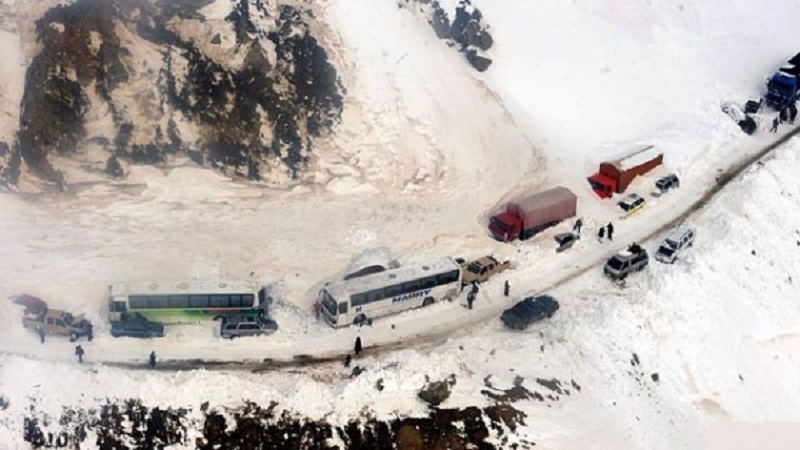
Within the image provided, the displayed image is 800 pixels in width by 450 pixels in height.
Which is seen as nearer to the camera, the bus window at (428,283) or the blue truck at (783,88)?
the bus window at (428,283)

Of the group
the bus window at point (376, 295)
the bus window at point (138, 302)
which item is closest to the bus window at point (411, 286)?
the bus window at point (376, 295)

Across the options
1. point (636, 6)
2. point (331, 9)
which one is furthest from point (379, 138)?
point (636, 6)

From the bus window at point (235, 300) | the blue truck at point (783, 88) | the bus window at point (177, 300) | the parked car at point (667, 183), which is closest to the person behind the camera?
the bus window at point (177, 300)

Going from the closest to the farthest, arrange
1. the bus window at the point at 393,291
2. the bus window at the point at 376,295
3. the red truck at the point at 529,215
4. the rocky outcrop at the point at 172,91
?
1. the bus window at the point at 376,295
2. the bus window at the point at 393,291
3. the red truck at the point at 529,215
4. the rocky outcrop at the point at 172,91

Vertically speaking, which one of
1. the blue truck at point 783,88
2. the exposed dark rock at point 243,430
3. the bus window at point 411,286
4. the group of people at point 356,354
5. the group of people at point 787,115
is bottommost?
the exposed dark rock at point 243,430

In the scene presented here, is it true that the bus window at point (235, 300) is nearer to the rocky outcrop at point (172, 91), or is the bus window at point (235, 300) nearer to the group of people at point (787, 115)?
the rocky outcrop at point (172, 91)

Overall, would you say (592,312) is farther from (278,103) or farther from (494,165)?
(278,103)

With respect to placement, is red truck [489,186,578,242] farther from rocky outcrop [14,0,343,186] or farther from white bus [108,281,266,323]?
white bus [108,281,266,323]

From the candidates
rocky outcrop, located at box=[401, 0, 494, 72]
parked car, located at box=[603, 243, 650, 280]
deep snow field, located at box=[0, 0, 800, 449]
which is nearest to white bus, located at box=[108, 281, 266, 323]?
deep snow field, located at box=[0, 0, 800, 449]

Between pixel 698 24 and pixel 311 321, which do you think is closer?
pixel 311 321
